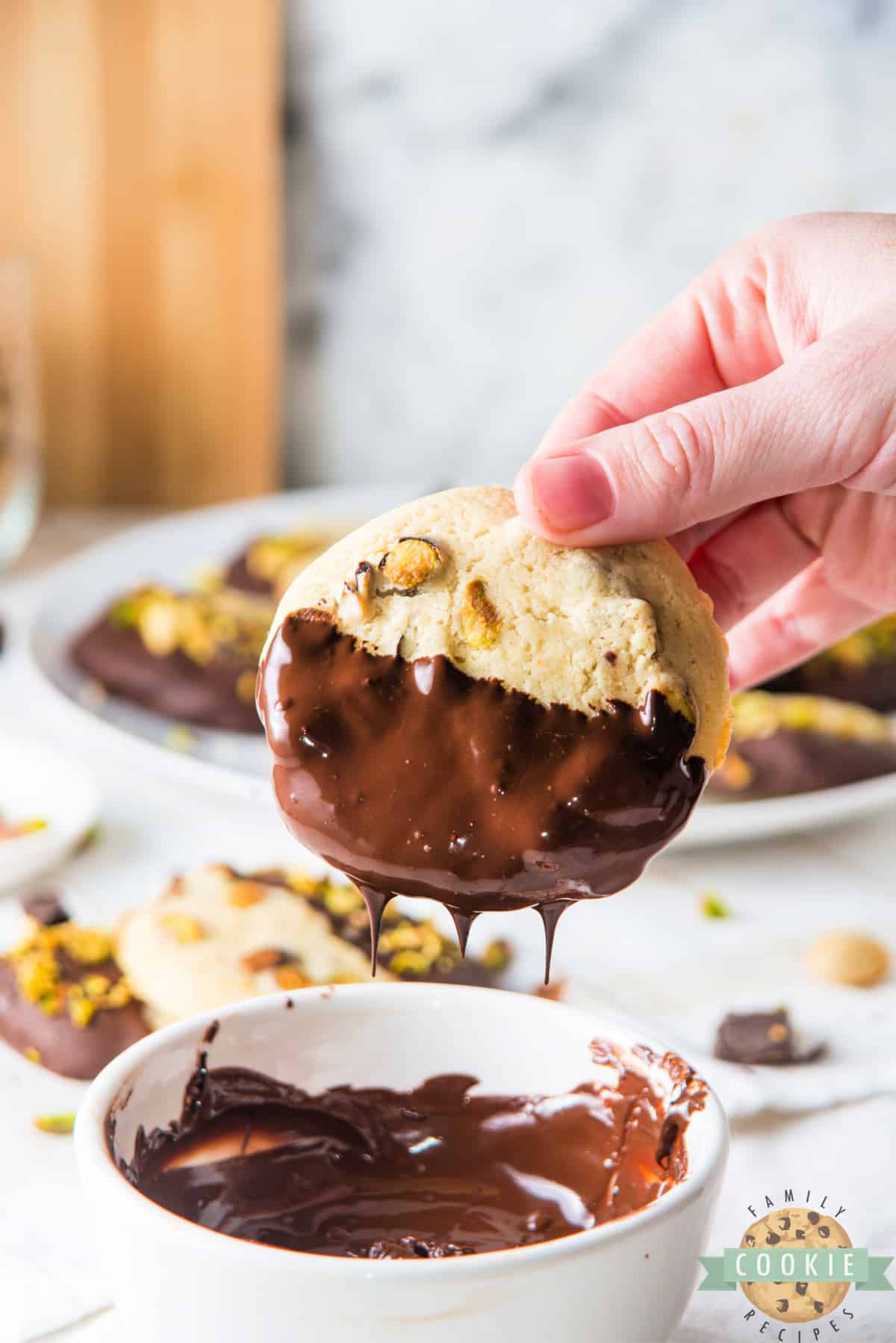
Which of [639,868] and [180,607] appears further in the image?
[180,607]

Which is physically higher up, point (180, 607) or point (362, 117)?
point (362, 117)

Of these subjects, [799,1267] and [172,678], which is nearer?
[799,1267]

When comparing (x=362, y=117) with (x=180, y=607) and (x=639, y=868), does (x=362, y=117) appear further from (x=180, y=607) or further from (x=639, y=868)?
(x=639, y=868)

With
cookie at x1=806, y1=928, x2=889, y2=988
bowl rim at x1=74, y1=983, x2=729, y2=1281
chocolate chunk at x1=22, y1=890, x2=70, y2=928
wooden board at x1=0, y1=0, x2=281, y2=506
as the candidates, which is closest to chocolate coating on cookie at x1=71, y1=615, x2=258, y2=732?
chocolate chunk at x1=22, y1=890, x2=70, y2=928

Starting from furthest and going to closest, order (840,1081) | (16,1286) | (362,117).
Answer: (362,117) < (840,1081) < (16,1286)

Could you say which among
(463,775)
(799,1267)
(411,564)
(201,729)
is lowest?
(201,729)

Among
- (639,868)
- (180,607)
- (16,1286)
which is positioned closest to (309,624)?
(639,868)

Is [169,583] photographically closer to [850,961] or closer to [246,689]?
[246,689]

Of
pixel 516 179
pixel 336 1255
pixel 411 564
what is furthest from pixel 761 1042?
pixel 516 179
